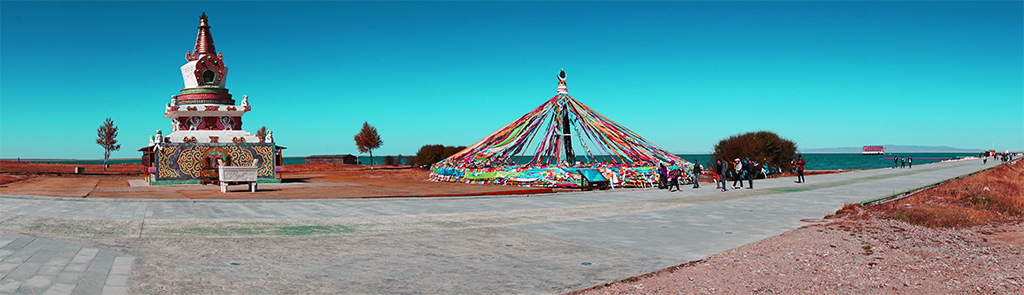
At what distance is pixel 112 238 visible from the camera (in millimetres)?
8297

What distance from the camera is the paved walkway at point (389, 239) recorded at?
5.96 m

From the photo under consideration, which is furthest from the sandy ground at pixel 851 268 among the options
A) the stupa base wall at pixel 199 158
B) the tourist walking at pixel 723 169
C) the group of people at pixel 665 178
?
the stupa base wall at pixel 199 158

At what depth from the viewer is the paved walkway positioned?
5956 millimetres

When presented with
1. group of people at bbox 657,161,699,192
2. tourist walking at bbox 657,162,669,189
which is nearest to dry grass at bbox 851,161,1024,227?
group of people at bbox 657,161,699,192

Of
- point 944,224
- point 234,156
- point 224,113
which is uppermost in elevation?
point 224,113

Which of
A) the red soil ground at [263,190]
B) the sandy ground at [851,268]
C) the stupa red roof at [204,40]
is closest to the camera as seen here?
the sandy ground at [851,268]

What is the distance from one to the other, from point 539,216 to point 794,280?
6529 mm

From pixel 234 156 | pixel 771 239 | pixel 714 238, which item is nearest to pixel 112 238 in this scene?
pixel 714 238

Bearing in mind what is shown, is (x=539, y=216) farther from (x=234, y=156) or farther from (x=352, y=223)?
(x=234, y=156)

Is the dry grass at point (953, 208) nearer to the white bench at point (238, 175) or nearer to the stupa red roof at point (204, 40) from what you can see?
the white bench at point (238, 175)

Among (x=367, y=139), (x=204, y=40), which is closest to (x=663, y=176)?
(x=204, y=40)

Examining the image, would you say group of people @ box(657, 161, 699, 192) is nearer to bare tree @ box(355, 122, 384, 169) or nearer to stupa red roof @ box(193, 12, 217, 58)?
stupa red roof @ box(193, 12, 217, 58)

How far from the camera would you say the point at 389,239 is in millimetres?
8812

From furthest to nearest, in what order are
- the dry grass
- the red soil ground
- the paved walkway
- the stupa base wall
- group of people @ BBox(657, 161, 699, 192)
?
the stupa base wall < group of people @ BBox(657, 161, 699, 192) < the red soil ground < the dry grass < the paved walkway
